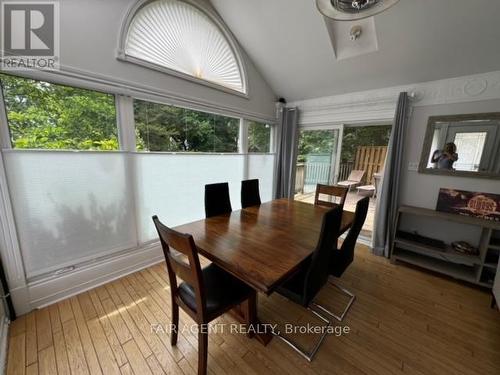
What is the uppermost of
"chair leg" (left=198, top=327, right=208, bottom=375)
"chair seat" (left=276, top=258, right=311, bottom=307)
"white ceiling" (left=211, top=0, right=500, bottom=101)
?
"white ceiling" (left=211, top=0, right=500, bottom=101)

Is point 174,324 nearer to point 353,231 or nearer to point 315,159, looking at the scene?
point 353,231

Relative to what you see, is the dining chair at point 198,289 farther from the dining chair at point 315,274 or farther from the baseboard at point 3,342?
the baseboard at point 3,342

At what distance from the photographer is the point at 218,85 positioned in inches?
109

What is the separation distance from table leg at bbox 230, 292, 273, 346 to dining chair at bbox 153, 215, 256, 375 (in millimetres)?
75

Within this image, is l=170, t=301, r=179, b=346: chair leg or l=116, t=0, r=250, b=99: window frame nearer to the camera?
l=170, t=301, r=179, b=346: chair leg

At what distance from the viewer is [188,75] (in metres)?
2.44

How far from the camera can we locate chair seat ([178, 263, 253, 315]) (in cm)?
123

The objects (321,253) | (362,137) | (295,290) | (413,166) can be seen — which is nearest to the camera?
(321,253)

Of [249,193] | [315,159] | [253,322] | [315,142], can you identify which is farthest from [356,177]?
[253,322]

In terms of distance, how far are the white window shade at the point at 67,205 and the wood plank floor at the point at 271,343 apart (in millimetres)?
455

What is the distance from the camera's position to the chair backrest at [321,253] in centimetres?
120

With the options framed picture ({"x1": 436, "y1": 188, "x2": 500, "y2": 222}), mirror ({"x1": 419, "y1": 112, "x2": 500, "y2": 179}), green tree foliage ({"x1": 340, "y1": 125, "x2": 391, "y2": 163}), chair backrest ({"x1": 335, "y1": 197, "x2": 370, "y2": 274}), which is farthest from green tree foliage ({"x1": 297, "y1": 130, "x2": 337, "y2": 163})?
chair backrest ({"x1": 335, "y1": 197, "x2": 370, "y2": 274})

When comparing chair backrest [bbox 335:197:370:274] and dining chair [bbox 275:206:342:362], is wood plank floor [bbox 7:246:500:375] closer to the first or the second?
dining chair [bbox 275:206:342:362]

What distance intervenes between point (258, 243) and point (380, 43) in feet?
8.68
